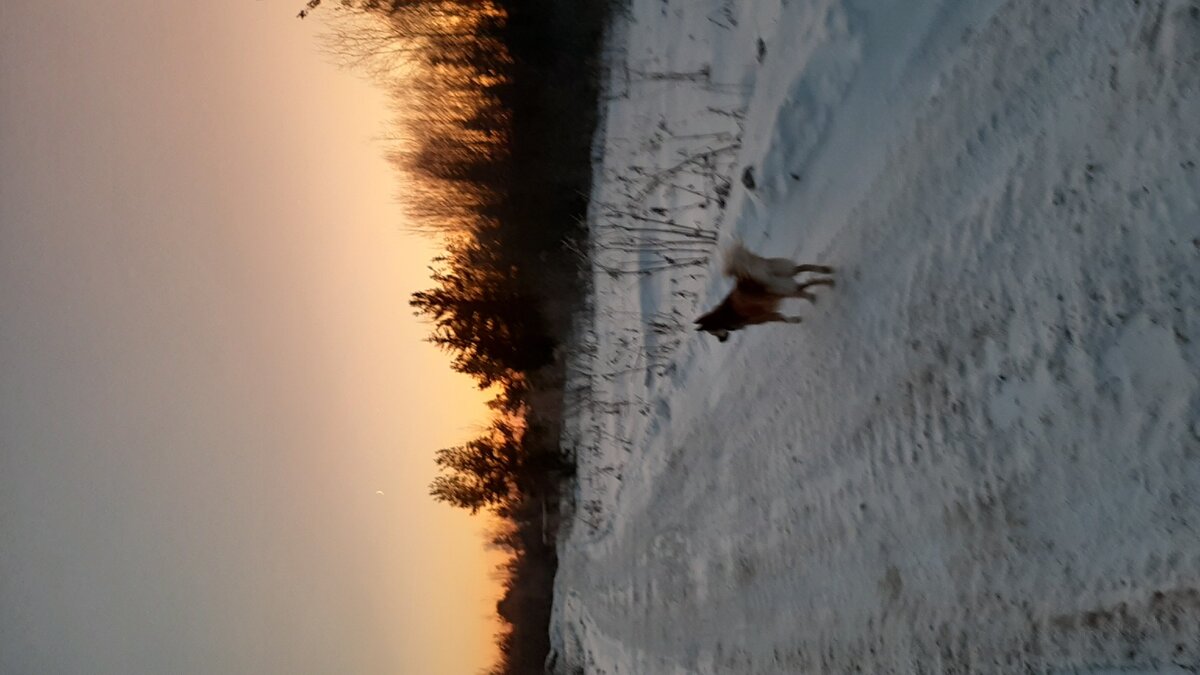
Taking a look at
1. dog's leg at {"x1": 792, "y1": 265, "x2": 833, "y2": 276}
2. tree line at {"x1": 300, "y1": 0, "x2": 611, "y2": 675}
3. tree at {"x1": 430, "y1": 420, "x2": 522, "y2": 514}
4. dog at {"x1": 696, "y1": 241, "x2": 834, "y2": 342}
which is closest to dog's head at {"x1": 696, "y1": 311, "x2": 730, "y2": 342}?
dog at {"x1": 696, "y1": 241, "x2": 834, "y2": 342}

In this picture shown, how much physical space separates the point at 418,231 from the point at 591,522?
528 centimetres

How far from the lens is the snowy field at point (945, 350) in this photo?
306cm

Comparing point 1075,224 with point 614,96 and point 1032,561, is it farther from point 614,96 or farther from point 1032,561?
point 614,96

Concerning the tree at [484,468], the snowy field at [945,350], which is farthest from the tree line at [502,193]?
the snowy field at [945,350]

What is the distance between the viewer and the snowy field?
3.06m

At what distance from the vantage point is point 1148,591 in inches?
117

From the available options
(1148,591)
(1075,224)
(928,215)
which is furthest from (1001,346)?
(1148,591)

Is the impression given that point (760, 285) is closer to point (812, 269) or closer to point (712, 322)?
point (812, 269)

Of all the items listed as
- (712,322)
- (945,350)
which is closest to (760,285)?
(712,322)

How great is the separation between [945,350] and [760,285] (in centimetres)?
122

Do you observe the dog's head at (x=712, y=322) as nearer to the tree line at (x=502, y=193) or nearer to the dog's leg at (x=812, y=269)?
the dog's leg at (x=812, y=269)

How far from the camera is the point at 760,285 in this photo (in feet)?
15.8

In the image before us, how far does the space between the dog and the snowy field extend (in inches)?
7.3

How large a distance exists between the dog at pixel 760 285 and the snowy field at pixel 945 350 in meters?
0.19
